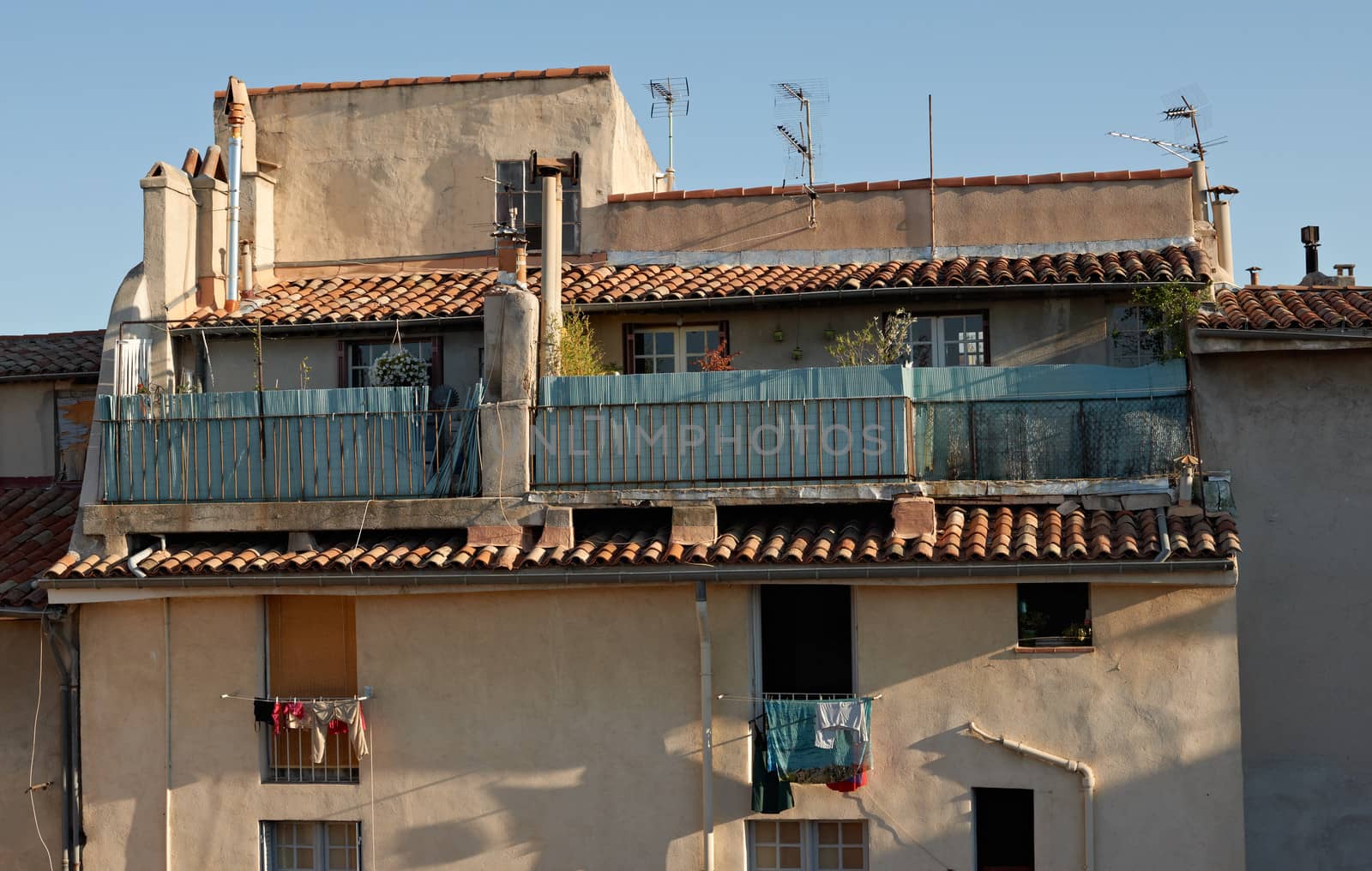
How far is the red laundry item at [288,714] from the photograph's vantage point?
50.7 feet

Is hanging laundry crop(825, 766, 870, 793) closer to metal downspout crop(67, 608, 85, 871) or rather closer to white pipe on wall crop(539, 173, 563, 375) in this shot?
white pipe on wall crop(539, 173, 563, 375)

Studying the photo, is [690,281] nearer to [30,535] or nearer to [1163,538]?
[1163,538]

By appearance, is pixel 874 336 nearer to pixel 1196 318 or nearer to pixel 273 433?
pixel 1196 318

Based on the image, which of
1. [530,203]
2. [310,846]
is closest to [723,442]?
[310,846]

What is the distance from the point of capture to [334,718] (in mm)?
15406

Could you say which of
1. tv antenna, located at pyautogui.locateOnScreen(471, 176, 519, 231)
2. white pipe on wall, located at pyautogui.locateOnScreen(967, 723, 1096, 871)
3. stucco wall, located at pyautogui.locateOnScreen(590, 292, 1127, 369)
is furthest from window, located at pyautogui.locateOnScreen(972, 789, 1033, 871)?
tv antenna, located at pyautogui.locateOnScreen(471, 176, 519, 231)

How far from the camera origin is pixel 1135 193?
18.4 metres

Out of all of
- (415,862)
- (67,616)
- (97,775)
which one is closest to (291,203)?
(67,616)

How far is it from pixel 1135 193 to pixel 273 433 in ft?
34.8

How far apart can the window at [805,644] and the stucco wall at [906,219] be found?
5.09m

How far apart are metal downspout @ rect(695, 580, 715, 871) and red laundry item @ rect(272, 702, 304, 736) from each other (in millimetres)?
4176

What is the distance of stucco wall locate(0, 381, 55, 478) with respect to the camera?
19953 mm

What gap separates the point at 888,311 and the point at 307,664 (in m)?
7.62

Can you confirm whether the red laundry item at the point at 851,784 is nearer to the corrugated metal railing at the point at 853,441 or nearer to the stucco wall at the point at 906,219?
the corrugated metal railing at the point at 853,441
